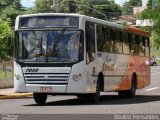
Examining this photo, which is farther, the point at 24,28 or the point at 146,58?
the point at 146,58

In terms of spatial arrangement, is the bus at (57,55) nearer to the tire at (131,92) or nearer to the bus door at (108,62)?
the bus door at (108,62)

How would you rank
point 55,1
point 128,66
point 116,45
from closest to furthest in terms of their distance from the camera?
point 116,45
point 128,66
point 55,1

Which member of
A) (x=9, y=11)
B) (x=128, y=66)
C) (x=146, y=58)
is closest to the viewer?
(x=128, y=66)

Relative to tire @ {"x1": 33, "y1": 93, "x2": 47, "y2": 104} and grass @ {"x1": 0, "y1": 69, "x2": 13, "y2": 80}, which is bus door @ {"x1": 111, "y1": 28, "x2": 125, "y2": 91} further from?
grass @ {"x1": 0, "y1": 69, "x2": 13, "y2": 80}

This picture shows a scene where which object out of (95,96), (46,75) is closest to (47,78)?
(46,75)

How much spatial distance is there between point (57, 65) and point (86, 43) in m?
1.33

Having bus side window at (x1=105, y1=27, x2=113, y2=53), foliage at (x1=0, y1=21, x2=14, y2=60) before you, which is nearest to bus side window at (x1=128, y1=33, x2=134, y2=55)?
bus side window at (x1=105, y1=27, x2=113, y2=53)

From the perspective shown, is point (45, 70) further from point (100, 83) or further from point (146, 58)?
point (146, 58)

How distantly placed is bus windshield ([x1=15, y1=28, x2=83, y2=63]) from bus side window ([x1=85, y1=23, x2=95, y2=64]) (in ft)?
1.50

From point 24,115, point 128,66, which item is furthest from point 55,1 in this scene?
point 24,115

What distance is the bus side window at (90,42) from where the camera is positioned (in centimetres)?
2195

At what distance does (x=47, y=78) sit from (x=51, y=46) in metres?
1.13

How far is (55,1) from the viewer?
39438 millimetres

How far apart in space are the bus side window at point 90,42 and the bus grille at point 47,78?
3.65ft
